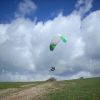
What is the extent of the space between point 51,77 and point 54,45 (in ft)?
49.2

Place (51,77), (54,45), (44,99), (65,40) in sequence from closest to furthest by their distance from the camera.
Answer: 1. (44,99)
2. (65,40)
3. (54,45)
4. (51,77)

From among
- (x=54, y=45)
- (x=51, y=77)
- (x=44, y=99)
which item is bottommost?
(x=44, y=99)

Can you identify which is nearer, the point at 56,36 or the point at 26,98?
the point at 26,98

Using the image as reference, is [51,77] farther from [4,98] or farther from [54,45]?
[4,98]

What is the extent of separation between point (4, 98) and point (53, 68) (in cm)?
1085

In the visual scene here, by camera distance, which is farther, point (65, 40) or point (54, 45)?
point (54, 45)

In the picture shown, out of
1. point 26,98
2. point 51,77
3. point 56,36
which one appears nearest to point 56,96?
point 26,98

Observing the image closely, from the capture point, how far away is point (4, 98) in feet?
92.8

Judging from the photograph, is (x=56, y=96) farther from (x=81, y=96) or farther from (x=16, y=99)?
(x=16, y=99)

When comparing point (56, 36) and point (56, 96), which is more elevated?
point (56, 36)

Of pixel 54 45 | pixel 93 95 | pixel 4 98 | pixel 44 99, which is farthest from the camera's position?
pixel 54 45

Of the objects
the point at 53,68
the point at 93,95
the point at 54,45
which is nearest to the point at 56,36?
the point at 54,45

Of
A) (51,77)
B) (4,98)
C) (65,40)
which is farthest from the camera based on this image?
(51,77)

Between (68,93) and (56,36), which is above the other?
(56,36)
